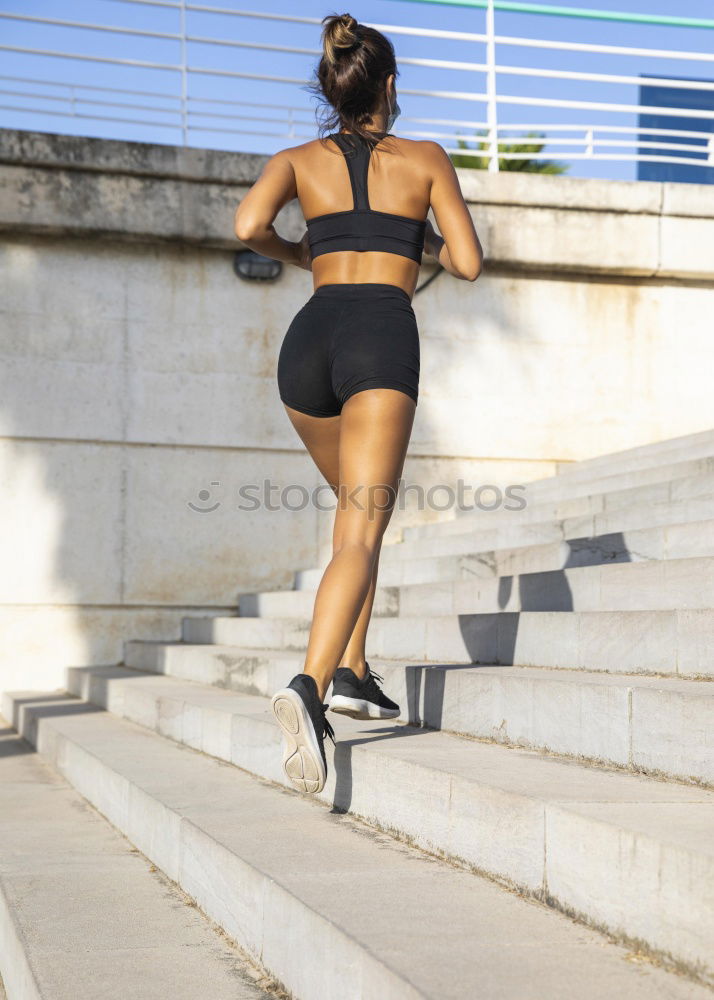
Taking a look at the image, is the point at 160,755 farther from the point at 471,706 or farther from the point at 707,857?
the point at 707,857

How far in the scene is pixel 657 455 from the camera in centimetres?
736

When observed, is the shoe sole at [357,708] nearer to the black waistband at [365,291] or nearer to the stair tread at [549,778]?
the stair tread at [549,778]

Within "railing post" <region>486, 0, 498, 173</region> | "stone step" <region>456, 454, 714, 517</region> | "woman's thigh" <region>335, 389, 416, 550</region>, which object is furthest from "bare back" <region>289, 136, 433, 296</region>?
"railing post" <region>486, 0, 498, 173</region>

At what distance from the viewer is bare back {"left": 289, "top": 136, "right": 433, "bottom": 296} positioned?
Answer: 2.99 m

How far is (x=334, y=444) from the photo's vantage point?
→ 10.3ft

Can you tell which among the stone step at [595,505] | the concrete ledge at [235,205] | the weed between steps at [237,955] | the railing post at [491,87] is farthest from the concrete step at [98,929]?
the railing post at [491,87]

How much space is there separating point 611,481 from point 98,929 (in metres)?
4.97

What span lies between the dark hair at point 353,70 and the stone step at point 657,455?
13.1 feet

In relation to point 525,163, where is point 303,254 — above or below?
below

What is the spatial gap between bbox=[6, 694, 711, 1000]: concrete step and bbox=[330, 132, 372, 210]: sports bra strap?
164 cm

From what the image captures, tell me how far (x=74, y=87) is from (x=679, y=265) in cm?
503

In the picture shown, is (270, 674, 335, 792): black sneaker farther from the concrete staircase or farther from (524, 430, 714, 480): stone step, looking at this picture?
(524, 430, 714, 480): stone step

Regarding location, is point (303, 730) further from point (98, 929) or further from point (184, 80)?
point (184, 80)

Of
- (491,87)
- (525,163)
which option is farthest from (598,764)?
(525,163)
